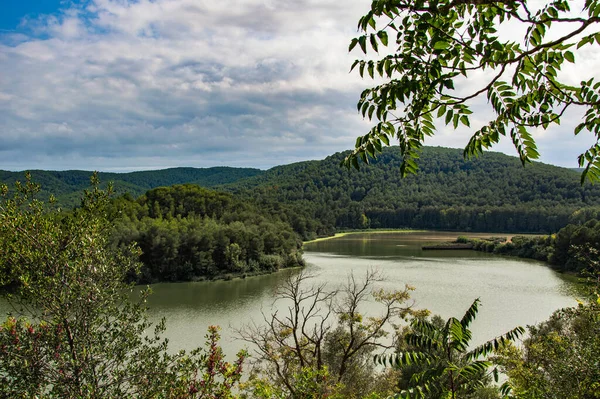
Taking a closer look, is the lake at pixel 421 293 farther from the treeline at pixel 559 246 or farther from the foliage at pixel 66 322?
the foliage at pixel 66 322

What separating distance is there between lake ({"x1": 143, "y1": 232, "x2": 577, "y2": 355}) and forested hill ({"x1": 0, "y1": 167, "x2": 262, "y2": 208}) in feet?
137

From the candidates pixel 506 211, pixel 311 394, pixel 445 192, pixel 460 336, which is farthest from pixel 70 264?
pixel 445 192

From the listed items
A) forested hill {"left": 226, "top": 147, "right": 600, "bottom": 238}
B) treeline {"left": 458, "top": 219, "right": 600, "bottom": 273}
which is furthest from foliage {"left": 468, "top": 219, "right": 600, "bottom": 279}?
forested hill {"left": 226, "top": 147, "right": 600, "bottom": 238}

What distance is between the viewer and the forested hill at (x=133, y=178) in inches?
3238

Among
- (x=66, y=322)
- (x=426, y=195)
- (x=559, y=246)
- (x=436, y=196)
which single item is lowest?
(x=559, y=246)

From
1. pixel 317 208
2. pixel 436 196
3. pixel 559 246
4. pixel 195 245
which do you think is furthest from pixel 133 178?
pixel 559 246

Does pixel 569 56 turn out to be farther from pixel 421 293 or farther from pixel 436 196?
pixel 436 196

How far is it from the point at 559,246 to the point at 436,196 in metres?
63.1

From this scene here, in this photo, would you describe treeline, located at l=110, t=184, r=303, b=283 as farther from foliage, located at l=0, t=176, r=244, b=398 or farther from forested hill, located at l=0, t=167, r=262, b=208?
forested hill, located at l=0, t=167, r=262, b=208

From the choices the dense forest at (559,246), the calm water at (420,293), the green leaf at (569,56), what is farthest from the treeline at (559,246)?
the green leaf at (569,56)

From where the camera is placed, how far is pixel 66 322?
178 inches

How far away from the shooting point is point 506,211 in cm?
7231

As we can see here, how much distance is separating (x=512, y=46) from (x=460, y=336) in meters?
2.43

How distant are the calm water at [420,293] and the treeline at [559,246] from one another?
1581 mm
